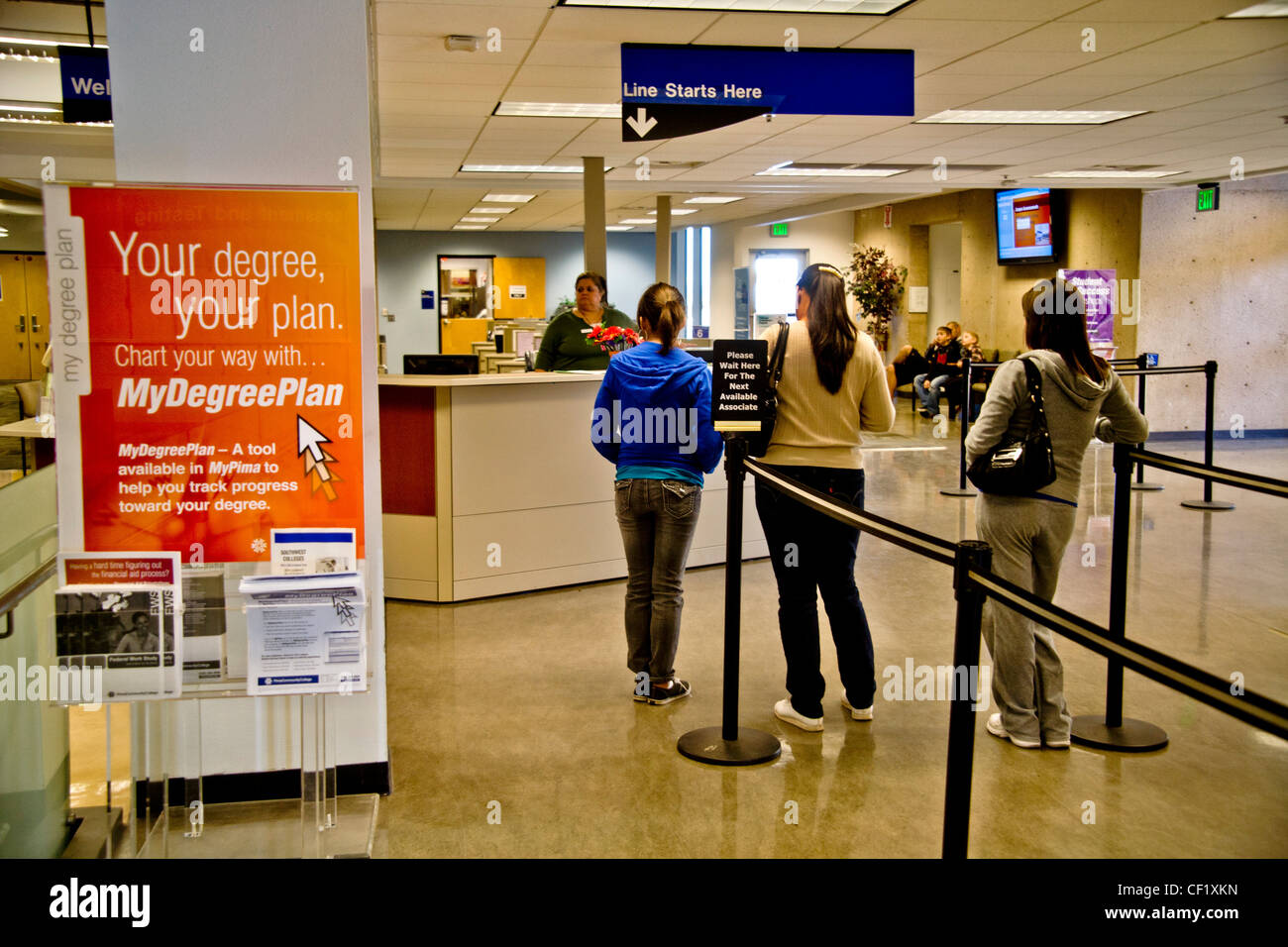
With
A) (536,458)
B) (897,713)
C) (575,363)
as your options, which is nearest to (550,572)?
(536,458)

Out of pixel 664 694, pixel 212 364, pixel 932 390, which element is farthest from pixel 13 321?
pixel 932 390

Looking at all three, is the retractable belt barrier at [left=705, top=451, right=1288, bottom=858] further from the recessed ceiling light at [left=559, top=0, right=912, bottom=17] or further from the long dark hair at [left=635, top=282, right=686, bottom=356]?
the recessed ceiling light at [left=559, top=0, right=912, bottom=17]

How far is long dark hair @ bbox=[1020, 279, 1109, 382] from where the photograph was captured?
3.47m

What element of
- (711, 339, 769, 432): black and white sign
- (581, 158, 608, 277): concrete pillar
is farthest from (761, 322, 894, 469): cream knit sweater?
(581, 158, 608, 277): concrete pillar

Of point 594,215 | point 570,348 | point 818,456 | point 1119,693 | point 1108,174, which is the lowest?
point 1119,693

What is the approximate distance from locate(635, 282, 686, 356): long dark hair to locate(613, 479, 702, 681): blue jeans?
1.73 ft

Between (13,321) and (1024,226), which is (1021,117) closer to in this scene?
(1024,226)

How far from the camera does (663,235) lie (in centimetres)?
1431

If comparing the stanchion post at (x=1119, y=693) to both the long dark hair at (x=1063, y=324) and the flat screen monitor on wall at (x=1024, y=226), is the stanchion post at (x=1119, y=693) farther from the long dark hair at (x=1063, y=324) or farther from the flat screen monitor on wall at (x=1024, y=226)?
the flat screen monitor on wall at (x=1024, y=226)

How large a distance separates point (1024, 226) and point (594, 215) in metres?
6.55

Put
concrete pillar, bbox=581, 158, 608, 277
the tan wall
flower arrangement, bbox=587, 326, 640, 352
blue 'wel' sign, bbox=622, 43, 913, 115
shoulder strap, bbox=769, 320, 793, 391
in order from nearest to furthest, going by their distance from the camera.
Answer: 1. shoulder strap, bbox=769, 320, 793, 391
2. blue 'wel' sign, bbox=622, 43, 913, 115
3. flower arrangement, bbox=587, 326, 640, 352
4. concrete pillar, bbox=581, 158, 608, 277
5. the tan wall

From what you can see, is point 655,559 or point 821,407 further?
point 655,559
